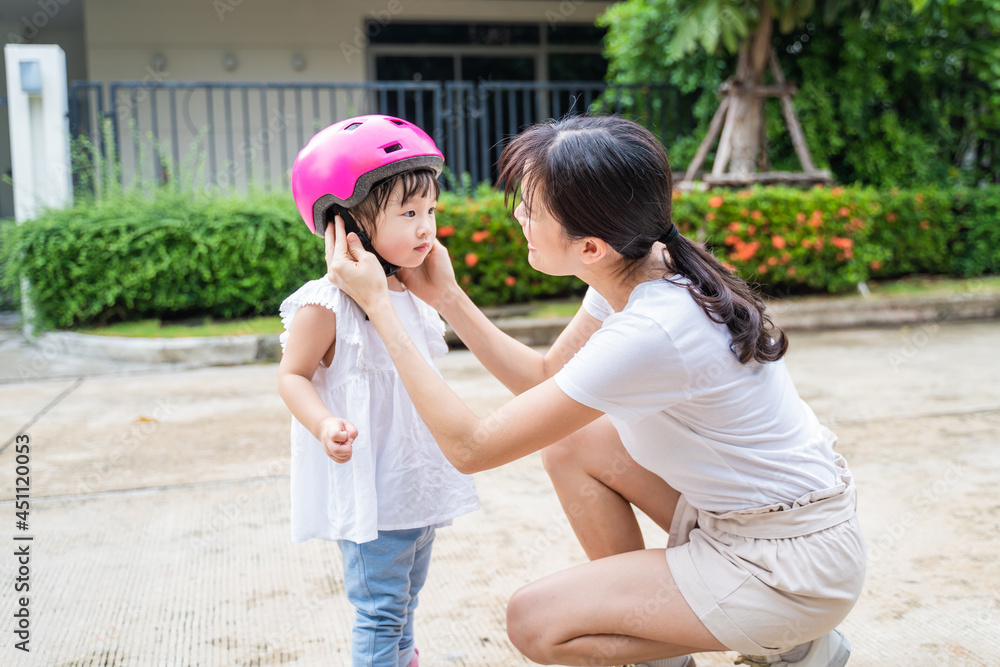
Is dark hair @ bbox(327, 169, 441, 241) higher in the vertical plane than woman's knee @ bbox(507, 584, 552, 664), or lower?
higher

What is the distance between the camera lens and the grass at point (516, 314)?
18.3ft

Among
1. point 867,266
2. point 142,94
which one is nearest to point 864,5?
point 867,266

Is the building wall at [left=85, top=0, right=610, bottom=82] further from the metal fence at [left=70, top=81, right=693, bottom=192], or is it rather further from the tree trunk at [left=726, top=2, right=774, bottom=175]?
the tree trunk at [left=726, top=2, right=774, bottom=175]

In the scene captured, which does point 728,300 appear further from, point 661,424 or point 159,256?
point 159,256

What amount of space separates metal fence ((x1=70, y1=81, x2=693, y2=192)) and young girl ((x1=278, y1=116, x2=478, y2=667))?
4836 millimetres

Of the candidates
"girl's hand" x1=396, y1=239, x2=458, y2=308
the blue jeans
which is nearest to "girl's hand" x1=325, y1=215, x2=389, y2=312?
"girl's hand" x1=396, y1=239, x2=458, y2=308

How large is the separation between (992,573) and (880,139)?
6076 mm

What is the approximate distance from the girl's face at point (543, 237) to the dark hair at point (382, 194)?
0.71ft

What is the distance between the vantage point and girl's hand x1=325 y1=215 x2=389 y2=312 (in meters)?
1.59

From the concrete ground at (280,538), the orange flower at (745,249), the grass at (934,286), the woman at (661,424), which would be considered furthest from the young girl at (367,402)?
the grass at (934,286)

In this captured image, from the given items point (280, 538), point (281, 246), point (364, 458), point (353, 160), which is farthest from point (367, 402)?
point (281, 246)

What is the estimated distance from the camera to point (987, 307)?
649 cm

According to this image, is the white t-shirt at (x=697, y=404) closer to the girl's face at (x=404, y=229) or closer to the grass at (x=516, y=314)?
the girl's face at (x=404, y=229)

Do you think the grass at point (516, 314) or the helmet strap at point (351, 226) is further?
the grass at point (516, 314)
